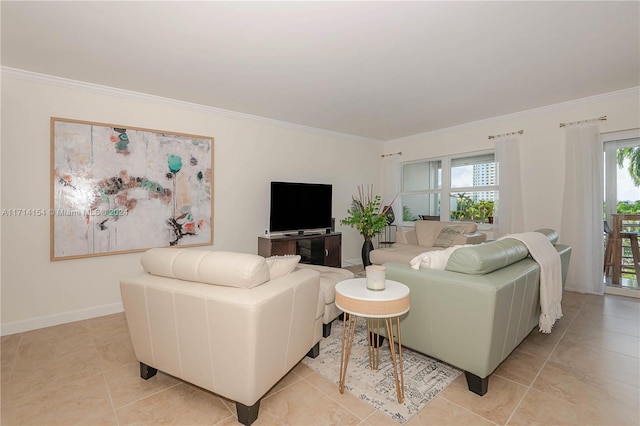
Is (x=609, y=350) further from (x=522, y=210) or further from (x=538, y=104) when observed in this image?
(x=538, y=104)

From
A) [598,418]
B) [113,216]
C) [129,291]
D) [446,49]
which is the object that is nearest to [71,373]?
[129,291]

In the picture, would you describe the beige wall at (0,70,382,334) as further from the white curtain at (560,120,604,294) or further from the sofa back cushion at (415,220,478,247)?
the white curtain at (560,120,604,294)

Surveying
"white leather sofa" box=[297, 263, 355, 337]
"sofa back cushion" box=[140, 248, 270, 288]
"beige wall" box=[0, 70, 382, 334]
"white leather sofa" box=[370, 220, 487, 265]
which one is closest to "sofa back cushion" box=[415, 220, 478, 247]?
"white leather sofa" box=[370, 220, 487, 265]

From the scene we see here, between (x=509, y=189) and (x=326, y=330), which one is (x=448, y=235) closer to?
(x=509, y=189)

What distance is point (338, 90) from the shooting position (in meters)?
3.35

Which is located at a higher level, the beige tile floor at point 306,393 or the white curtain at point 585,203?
the white curtain at point 585,203

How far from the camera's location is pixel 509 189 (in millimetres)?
4332

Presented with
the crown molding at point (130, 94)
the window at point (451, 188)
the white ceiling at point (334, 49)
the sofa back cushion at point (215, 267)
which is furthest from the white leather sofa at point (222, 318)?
the window at point (451, 188)

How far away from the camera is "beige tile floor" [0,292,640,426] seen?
160 cm

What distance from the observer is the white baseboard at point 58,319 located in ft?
8.94

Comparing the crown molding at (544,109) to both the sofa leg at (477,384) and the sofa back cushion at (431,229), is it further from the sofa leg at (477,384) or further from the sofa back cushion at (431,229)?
the sofa leg at (477,384)

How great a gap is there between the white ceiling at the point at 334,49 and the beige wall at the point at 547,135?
0.96ft

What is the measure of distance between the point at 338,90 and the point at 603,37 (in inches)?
90.8

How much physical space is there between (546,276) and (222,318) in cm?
236
